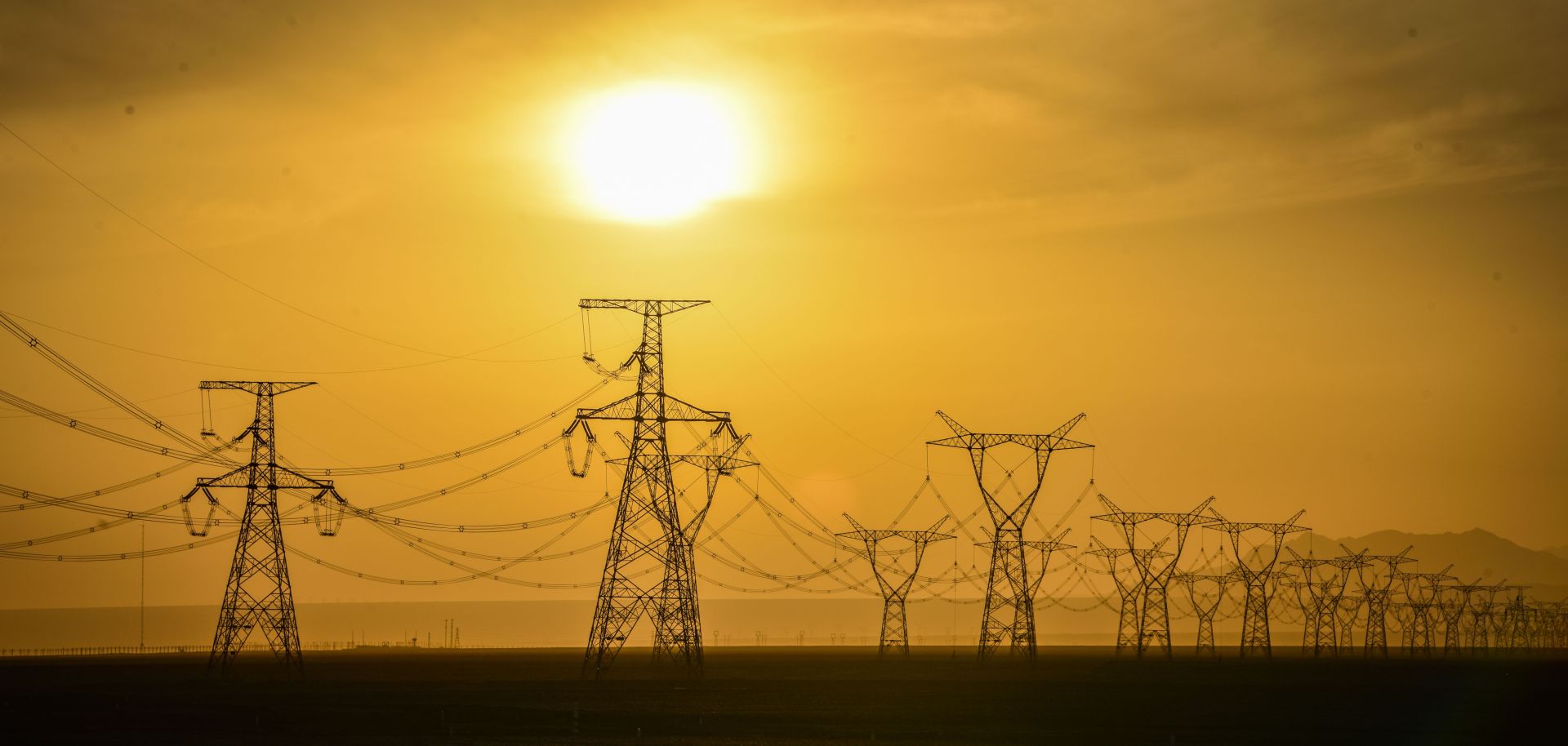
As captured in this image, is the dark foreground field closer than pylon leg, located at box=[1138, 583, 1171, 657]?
Yes

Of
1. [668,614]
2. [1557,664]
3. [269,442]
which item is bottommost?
[1557,664]

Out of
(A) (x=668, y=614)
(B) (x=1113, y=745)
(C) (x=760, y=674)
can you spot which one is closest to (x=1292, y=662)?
(C) (x=760, y=674)

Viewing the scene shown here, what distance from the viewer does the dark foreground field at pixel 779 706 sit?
63344 millimetres

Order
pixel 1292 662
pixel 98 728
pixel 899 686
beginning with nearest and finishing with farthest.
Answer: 1. pixel 98 728
2. pixel 899 686
3. pixel 1292 662

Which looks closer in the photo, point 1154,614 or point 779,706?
point 779,706

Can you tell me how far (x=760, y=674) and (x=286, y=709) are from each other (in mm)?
51436

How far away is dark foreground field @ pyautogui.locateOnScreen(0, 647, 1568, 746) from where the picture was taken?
63344 millimetres

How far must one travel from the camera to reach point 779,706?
263ft

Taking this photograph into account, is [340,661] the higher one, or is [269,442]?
[269,442]

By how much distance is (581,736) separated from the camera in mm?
61625

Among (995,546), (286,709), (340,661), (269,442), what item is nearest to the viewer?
(286,709)

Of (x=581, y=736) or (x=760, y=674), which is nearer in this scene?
(x=581, y=736)

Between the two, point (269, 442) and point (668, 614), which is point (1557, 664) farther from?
point (269, 442)

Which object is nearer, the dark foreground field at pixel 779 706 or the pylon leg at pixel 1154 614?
the dark foreground field at pixel 779 706
